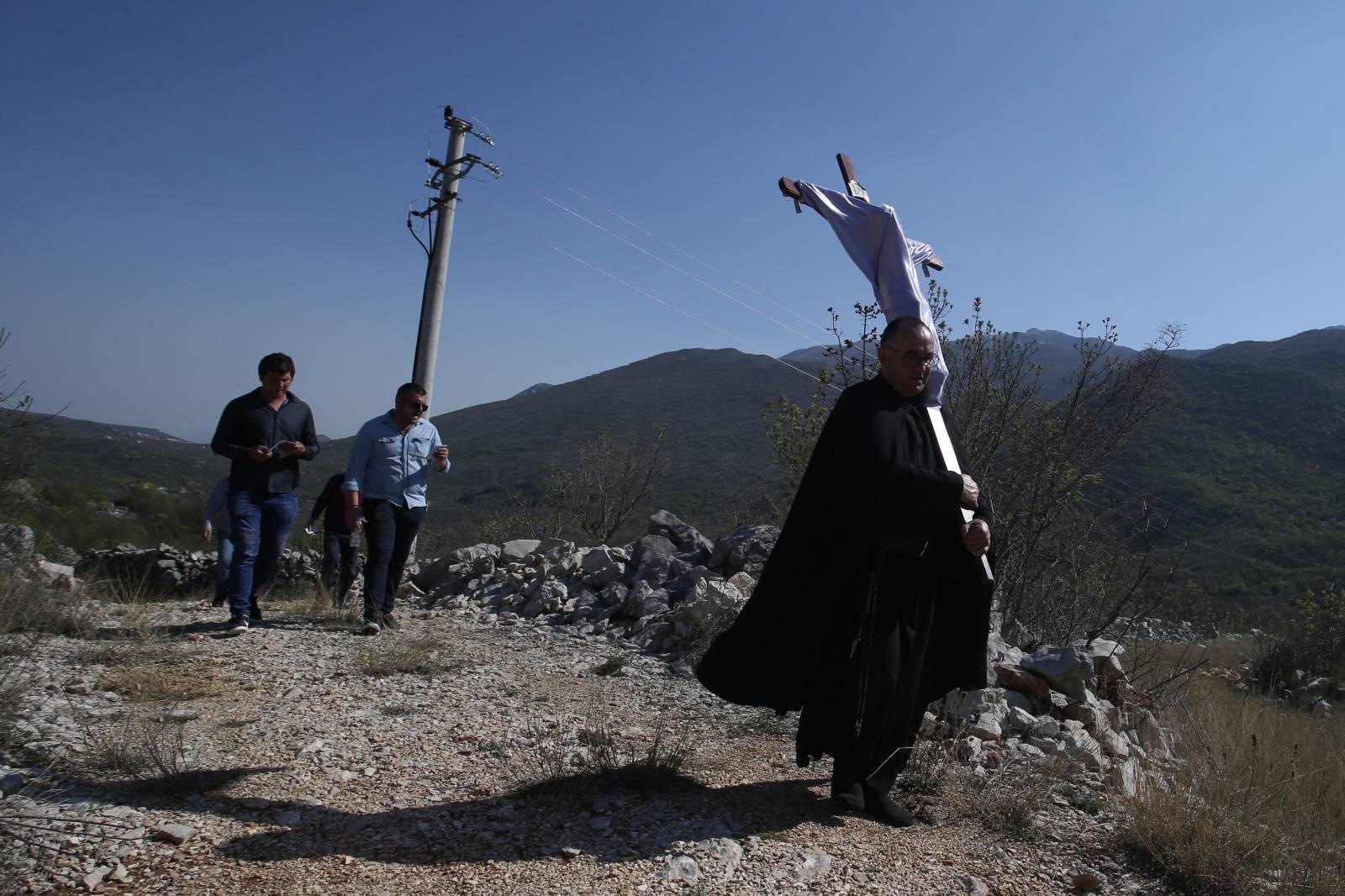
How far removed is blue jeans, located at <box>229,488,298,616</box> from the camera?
5.79 m

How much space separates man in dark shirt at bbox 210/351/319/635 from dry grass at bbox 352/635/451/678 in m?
0.97

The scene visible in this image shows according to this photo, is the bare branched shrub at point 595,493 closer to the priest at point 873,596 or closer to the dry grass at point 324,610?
the dry grass at point 324,610

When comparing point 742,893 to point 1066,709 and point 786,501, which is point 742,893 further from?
point 786,501

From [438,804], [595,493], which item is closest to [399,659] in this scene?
[438,804]

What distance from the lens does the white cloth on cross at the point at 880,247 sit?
3798 mm

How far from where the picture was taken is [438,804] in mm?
Result: 3213

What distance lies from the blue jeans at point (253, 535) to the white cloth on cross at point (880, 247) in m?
3.98

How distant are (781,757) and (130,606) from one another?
454 centimetres

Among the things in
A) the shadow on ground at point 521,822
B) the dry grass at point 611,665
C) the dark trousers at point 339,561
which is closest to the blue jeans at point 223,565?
the dark trousers at point 339,561

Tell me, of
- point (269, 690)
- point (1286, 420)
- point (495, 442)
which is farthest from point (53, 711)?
point (495, 442)

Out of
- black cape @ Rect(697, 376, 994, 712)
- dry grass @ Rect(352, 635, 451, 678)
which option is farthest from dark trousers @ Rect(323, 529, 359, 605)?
black cape @ Rect(697, 376, 994, 712)

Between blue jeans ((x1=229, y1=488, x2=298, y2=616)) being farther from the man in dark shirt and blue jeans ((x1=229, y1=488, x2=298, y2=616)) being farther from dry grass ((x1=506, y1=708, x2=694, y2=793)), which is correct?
dry grass ((x1=506, y1=708, x2=694, y2=793))

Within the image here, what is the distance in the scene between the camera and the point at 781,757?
4.03m

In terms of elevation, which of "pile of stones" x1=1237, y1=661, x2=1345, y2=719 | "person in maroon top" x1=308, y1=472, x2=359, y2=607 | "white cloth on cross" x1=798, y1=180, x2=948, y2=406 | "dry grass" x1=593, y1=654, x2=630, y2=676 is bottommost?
"pile of stones" x1=1237, y1=661, x2=1345, y2=719
